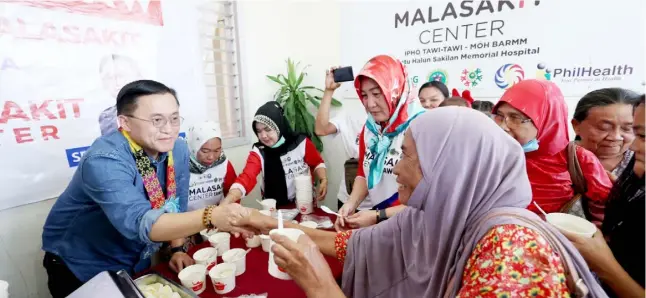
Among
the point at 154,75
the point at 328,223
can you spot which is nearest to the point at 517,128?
the point at 328,223

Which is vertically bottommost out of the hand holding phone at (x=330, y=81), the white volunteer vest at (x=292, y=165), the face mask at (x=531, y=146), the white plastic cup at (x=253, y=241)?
the white plastic cup at (x=253, y=241)

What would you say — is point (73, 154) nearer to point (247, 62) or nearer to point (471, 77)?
point (247, 62)

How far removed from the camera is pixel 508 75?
8.52ft

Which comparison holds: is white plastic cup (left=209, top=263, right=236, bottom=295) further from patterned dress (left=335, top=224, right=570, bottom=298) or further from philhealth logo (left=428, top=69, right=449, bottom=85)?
philhealth logo (left=428, top=69, right=449, bottom=85)

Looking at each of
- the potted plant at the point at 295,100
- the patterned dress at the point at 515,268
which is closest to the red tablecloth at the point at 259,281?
the patterned dress at the point at 515,268

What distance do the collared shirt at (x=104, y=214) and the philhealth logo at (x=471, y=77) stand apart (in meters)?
2.47

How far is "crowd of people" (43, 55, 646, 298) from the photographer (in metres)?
0.80

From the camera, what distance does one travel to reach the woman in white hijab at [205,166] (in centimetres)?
235

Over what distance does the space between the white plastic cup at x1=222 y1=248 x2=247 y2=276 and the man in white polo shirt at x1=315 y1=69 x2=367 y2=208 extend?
127 cm

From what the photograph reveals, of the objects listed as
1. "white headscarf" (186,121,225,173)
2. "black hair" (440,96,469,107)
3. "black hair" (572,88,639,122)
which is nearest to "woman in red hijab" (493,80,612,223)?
"black hair" (572,88,639,122)

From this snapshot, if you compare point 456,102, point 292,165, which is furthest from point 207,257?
point 456,102

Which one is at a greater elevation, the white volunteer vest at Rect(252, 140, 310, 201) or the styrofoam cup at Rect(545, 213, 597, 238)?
the styrofoam cup at Rect(545, 213, 597, 238)

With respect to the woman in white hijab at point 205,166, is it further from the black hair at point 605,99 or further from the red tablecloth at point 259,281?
the black hair at point 605,99

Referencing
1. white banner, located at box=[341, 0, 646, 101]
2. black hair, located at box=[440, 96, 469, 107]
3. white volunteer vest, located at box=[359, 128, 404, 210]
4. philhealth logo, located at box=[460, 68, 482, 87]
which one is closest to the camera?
white volunteer vest, located at box=[359, 128, 404, 210]
